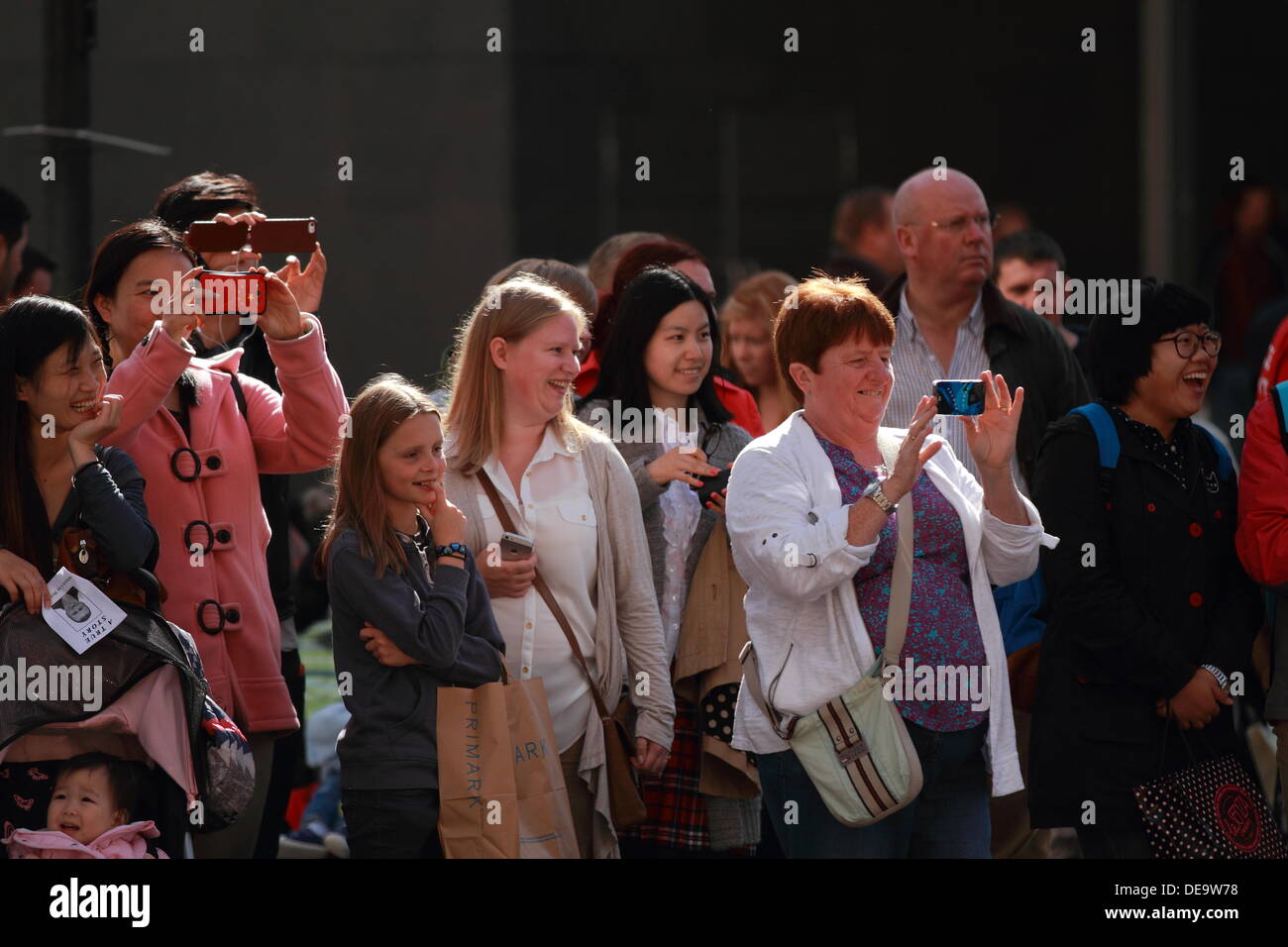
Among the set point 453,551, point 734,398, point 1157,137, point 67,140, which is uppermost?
point 1157,137

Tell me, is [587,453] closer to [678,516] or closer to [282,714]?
[678,516]

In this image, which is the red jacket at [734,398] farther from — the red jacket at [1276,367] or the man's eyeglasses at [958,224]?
the red jacket at [1276,367]

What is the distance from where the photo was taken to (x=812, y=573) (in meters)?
4.54

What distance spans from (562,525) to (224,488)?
0.89m

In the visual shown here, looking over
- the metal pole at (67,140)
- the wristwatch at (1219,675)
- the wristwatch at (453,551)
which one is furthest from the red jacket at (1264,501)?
the metal pole at (67,140)

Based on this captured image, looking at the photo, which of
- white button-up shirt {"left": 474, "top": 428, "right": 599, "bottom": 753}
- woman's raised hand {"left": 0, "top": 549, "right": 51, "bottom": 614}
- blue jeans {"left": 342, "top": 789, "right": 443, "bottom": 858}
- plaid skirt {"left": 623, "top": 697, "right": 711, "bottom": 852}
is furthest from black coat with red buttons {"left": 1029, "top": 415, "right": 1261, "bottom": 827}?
woman's raised hand {"left": 0, "top": 549, "right": 51, "bottom": 614}

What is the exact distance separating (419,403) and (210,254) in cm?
82

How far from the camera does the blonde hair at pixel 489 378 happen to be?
5.21m

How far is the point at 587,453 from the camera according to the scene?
529 cm

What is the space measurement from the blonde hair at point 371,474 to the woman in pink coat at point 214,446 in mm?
299

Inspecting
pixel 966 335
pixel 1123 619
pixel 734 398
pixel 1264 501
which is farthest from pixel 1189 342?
pixel 734 398

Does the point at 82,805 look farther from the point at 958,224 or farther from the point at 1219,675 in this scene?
the point at 958,224

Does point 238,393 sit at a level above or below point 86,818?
above
